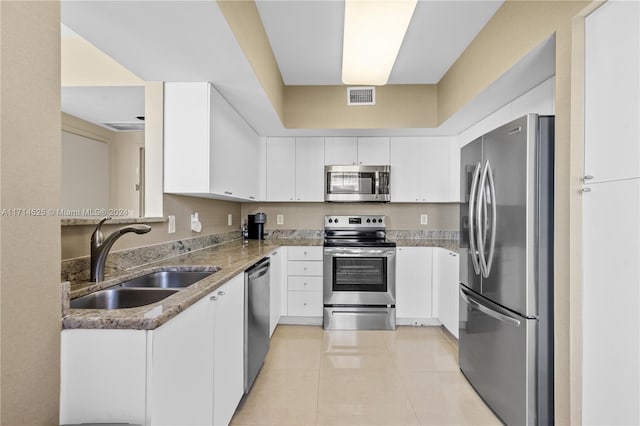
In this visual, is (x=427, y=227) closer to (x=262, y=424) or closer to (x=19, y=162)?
(x=262, y=424)

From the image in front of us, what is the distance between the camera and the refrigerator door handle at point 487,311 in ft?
5.82

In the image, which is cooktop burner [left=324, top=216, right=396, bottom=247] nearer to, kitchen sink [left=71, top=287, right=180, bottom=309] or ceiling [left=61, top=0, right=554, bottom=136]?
ceiling [left=61, top=0, right=554, bottom=136]

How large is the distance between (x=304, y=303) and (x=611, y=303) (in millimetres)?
2644

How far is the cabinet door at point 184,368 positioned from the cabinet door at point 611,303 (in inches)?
64.1

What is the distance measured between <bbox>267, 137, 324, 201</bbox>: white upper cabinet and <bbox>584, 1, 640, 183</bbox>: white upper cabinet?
2.68m

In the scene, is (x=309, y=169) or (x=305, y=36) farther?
(x=309, y=169)

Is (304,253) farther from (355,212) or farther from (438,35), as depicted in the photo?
(438,35)

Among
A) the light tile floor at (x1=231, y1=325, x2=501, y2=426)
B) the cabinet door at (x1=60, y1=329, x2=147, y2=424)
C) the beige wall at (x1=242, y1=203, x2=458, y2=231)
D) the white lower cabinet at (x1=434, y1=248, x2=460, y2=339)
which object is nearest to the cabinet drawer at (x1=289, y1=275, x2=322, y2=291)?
the light tile floor at (x1=231, y1=325, x2=501, y2=426)

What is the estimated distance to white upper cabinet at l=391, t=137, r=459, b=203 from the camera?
3.78 m

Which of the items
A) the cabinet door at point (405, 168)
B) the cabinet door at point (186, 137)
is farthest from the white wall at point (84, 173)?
the cabinet door at point (405, 168)

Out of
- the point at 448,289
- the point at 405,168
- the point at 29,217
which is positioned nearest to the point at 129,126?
the point at 29,217

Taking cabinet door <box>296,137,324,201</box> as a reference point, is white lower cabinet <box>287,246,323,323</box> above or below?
below

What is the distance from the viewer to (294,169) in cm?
386

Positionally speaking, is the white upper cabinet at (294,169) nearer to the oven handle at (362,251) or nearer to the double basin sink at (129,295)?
the oven handle at (362,251)
